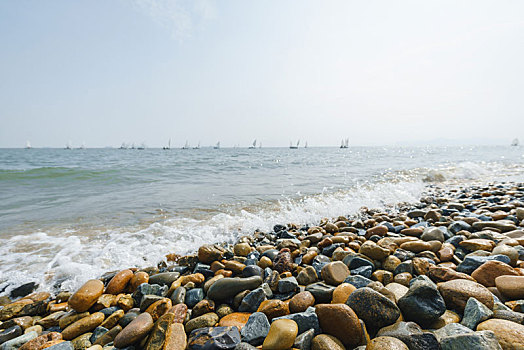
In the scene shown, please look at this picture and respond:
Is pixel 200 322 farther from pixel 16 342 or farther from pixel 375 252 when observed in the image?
pixel 375 252

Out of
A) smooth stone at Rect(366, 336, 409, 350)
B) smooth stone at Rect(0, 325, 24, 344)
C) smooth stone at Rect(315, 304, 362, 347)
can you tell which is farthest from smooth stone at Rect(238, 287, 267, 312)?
smooth stone at Rect(0, 325, 24, 344)

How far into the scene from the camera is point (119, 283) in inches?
104

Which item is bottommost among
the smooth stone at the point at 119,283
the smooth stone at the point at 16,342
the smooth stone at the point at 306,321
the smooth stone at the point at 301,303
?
the smooth stone at the point at 16,342

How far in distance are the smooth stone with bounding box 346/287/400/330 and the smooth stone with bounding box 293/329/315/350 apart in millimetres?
391

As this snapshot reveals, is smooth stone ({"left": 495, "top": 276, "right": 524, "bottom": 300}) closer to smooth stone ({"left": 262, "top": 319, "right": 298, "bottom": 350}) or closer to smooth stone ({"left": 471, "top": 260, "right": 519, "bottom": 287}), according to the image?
smooth stone ({"left": 471, "top": 260, "right": 519, "bottom": 287})

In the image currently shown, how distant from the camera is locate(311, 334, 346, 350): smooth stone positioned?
4.82 feet

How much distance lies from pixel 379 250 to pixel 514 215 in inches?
155

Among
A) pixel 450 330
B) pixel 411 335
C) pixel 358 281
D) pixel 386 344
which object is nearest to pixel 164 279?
pixel 358 281

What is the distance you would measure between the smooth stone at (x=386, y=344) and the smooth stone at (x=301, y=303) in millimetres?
578

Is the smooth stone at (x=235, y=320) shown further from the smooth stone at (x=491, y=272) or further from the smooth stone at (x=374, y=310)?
the smooth stone at (x=491, y=272)

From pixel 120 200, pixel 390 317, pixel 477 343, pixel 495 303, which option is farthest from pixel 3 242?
pixel 495 303

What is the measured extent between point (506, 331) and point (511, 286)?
2.31 ft

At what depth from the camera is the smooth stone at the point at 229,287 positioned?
7.50ft

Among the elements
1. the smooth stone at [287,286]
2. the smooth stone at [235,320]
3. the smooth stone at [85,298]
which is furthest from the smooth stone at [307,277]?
the smooth stone at [85,298]
